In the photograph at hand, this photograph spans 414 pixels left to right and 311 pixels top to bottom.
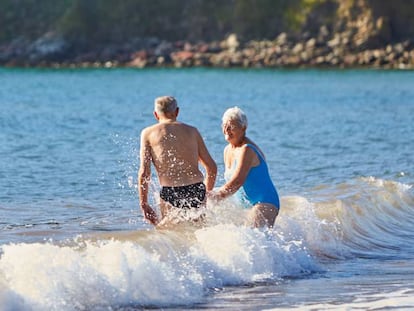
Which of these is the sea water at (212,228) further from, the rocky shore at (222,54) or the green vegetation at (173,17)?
the green vegetation at (173,17)

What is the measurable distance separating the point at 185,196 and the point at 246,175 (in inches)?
26.4

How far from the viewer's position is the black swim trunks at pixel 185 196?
1034cm

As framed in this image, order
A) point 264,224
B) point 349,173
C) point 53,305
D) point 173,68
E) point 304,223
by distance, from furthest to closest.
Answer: point 173,68 → point 349,173 → point 304,223 → point 264,224 → point 53,305

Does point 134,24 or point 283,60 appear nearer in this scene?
point 283,60

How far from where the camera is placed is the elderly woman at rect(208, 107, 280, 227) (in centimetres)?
1005

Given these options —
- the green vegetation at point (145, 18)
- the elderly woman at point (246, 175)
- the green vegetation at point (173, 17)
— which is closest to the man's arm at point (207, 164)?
the elderly woman at point (246, 175)

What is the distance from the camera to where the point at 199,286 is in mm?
9469

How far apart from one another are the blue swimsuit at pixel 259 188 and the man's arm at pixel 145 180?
822 millimetres

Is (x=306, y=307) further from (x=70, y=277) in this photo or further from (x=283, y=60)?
(x=283, y=60)

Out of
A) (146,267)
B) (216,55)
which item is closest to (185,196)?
(146,267)

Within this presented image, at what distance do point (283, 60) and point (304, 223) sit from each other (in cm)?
6071

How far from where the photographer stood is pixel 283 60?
72312 millimetres

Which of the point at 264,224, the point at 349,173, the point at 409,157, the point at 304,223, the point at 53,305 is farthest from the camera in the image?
the point at 409,157

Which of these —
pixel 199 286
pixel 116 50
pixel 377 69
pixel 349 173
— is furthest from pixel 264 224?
pixel 116 50
